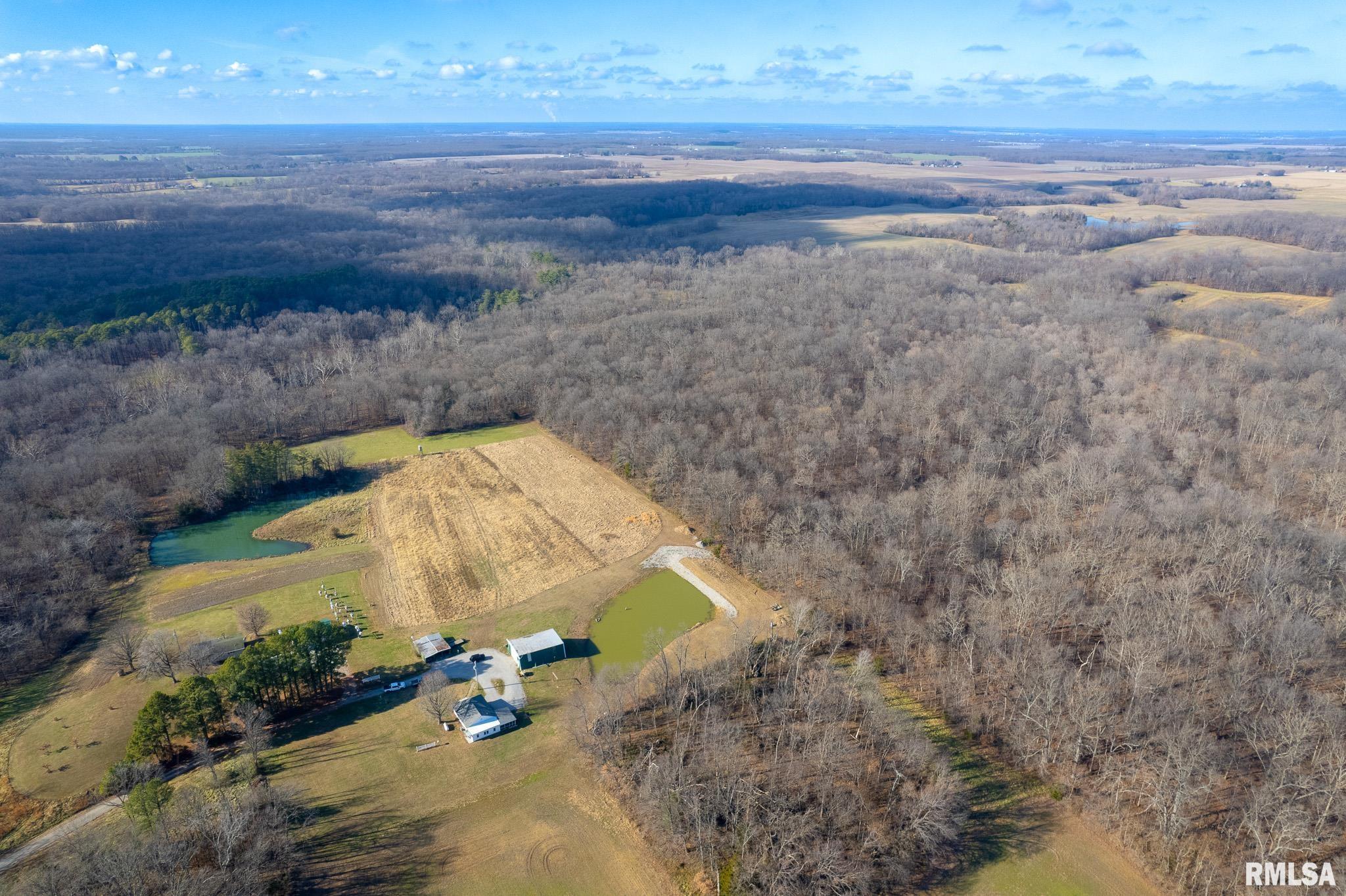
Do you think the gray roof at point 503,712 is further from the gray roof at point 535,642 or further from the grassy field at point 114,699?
the grassy field at point 114,699

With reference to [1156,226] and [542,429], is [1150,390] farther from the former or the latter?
[1156,226]

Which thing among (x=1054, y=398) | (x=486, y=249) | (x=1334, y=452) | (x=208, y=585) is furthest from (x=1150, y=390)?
(x=486, y=249)

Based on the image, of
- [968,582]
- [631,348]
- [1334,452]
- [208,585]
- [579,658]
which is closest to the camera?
[579,658]

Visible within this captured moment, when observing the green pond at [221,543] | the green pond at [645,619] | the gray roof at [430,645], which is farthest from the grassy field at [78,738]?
the green pond at [645,619]

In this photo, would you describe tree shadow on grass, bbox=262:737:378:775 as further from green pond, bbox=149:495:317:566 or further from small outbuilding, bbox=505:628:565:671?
green pond, bbox=149:495:317:566

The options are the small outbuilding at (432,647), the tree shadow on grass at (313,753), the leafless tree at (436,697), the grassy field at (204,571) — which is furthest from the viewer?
the grassy field at (204,571)

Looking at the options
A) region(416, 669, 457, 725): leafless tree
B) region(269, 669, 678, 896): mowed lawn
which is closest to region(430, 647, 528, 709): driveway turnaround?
region(269, 669, 678, 896): mowed lawn

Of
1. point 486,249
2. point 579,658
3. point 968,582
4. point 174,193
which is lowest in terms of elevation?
point 579,658
